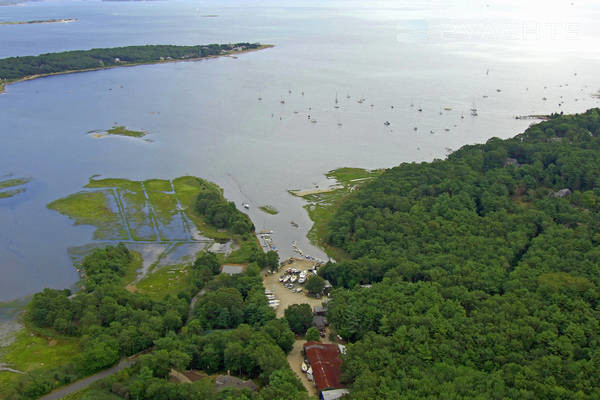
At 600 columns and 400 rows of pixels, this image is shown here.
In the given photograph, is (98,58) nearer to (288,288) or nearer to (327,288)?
(288,288)

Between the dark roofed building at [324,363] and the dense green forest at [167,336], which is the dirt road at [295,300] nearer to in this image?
the dark roofed building at [324,363]

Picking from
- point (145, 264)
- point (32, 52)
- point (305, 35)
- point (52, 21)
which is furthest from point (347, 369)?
point (52, 21)

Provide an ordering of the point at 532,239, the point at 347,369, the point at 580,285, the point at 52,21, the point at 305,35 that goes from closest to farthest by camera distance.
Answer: the point at 347,369, the point at 580,285, the point at 532,239, the point at 305,35, the point at 52,21

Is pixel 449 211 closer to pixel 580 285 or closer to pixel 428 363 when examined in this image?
pixel 580 285

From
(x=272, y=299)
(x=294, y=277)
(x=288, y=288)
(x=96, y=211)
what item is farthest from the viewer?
(x=96, y=211)

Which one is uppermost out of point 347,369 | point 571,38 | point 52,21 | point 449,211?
point 52,21

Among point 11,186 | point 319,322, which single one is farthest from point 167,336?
point 11,186
